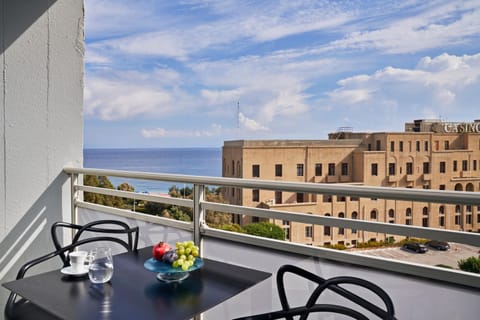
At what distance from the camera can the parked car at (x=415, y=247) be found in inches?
69.3

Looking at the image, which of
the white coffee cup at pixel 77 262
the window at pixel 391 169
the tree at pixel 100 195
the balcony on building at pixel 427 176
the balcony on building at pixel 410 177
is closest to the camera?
the white coffee cup at pixel 77 262

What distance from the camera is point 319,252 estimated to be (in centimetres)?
167

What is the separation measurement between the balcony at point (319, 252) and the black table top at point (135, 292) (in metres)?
0.24

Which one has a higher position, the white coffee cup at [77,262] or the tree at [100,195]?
the tree at [100,195]

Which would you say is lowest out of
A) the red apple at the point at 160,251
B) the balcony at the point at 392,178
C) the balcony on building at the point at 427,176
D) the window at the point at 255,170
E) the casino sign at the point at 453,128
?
the balcony at the point at 392,178

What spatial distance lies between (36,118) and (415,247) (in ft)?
7.85

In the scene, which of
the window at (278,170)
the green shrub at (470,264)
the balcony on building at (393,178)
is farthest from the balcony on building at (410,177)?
the green shrub at (470,264)

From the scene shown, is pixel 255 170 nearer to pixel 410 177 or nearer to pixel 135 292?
pixel 410 177

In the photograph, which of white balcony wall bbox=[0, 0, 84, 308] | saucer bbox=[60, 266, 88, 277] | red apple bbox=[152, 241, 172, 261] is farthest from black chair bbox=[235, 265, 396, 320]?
white balcony wall bbox=[0, 0, 84, 308]

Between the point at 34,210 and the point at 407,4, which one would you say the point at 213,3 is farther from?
the point at 34,210

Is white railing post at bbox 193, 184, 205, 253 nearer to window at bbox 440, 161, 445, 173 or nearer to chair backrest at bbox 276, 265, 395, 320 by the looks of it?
chair backrest at bbox 276, 265, 395, 320

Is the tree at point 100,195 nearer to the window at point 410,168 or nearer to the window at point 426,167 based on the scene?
the window at point 426,167

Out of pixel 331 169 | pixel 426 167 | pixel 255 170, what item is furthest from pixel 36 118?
pixel 426 167

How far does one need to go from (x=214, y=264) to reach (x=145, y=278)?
0.31m
